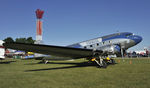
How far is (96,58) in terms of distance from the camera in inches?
590

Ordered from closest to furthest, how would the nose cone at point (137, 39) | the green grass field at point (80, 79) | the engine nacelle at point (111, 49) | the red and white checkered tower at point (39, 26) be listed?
the green grass field at point (80, 79), the engine nacelle at point (111, 49), the nose cone at point (137, 39), the red and white checkered tower at point (39, 26)

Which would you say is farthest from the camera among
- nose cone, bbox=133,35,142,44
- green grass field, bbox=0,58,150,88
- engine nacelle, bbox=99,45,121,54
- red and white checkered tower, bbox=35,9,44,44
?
red and white checkered tower, bbox=35,9,44,44

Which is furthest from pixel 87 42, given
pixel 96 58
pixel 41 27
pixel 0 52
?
pixel 41 27

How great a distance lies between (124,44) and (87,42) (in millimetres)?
5021

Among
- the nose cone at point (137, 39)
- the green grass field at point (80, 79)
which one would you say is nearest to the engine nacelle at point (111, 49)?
the nose cone at point (137, 39)

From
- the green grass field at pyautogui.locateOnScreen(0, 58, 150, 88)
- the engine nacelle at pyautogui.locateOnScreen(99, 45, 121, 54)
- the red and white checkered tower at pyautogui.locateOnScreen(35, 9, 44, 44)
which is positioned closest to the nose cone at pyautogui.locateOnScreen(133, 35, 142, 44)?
the engine nacelle at pyautogui.locateOnScreen(99, 45, 121, 54)

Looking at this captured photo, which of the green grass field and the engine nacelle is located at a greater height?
the engine nacelle

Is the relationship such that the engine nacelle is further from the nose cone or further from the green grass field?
the green grass field

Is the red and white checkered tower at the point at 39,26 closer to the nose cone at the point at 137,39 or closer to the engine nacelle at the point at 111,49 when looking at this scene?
the engine nacelle at the point at 111,49

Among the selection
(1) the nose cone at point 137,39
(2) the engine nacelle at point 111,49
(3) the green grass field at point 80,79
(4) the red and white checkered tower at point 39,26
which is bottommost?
(3) the green grass field at point 80,79

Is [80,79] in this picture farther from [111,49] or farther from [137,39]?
[137,39]

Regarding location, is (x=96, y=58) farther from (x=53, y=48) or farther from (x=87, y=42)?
(x=53, y=48)

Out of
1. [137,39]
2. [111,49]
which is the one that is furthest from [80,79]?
[137,39]

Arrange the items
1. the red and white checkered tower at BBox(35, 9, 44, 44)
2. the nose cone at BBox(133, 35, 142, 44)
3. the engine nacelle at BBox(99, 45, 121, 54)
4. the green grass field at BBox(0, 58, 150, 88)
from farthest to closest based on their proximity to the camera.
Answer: the red and white checkered tower at BBox(35, 9, 44, 44) < the nose cone at BBox(133, 35, 142, 44) < the engine nacelle at BBox(99, 45, 121, 54) < the green grass field at BBox(0, 58, 150, 88)
